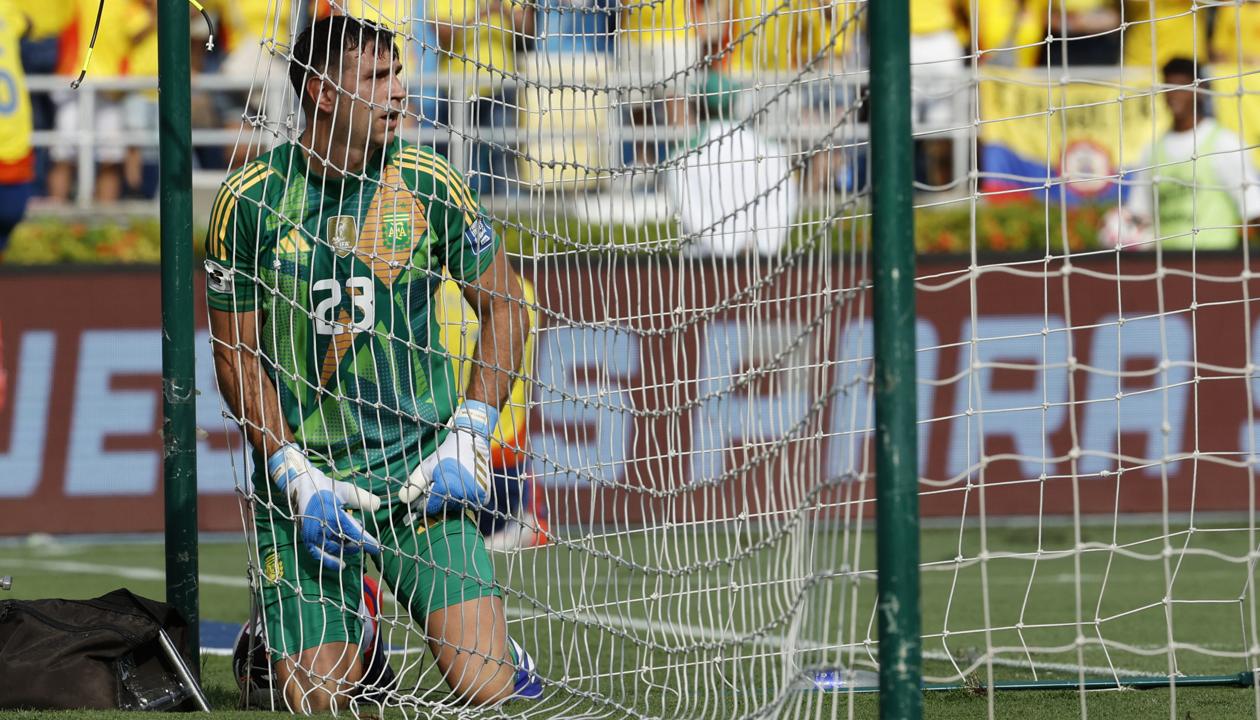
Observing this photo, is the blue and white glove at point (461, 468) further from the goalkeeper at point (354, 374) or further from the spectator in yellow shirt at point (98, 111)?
the spectator in yellow shirt at point (98, 111)

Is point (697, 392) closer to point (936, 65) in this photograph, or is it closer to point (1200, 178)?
point (1200, 178)

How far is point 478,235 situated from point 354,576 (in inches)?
38.4

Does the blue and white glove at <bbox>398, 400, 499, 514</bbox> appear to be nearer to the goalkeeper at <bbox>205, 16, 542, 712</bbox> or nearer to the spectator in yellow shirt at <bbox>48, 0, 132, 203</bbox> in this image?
the goalkeeper at <bbox>205, 16, 542, 712</bbox>

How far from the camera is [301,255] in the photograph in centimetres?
443

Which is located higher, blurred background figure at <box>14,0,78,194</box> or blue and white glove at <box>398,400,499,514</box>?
blurred background figure at <box>14,0,78,194</box>

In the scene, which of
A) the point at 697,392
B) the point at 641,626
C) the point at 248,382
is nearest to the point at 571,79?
the point at 697,392

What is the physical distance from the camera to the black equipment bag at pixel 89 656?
12.9ft

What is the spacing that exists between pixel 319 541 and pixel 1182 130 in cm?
710

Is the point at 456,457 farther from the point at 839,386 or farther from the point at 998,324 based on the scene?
the point at 998,324

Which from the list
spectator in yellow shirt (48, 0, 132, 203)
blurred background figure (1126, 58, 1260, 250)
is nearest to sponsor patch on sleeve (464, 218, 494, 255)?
blurred background figure (1126, 58, 1260, 250)

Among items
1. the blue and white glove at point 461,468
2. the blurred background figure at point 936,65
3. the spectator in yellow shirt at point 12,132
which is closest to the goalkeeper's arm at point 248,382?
the blue and white glove at point 461,468

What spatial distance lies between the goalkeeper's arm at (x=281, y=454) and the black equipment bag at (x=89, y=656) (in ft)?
1.46

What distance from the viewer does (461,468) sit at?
171 inches

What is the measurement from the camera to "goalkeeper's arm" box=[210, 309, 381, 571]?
426 cm
